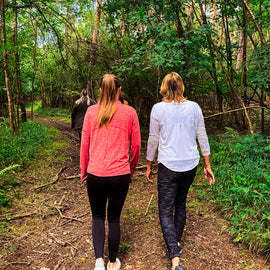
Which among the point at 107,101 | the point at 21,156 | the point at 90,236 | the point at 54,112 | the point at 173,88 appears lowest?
the point at 90,236

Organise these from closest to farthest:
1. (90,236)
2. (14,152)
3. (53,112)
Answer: (90,236), (14,152), (53,112)

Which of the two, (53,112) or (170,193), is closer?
(170,193)

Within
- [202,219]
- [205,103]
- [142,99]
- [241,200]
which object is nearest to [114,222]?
[202,219]

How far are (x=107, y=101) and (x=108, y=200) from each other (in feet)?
3.21

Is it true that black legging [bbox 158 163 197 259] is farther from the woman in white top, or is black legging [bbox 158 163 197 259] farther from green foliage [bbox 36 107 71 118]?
green foliage [bbox 36 107 71 118]

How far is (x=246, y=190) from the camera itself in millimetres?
3270

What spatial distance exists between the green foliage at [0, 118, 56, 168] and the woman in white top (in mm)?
4238

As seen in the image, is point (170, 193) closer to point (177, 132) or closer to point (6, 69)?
point (177, 132)

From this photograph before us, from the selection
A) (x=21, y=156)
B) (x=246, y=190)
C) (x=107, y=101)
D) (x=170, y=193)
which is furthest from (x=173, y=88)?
(x=21, y=156)

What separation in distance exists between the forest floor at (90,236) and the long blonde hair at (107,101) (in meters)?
1.76

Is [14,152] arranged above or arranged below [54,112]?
below

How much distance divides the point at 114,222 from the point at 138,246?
0.90 m

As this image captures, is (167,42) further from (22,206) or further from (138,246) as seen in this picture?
(22,206)

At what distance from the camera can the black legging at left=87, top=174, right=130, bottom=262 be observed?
2.10m
